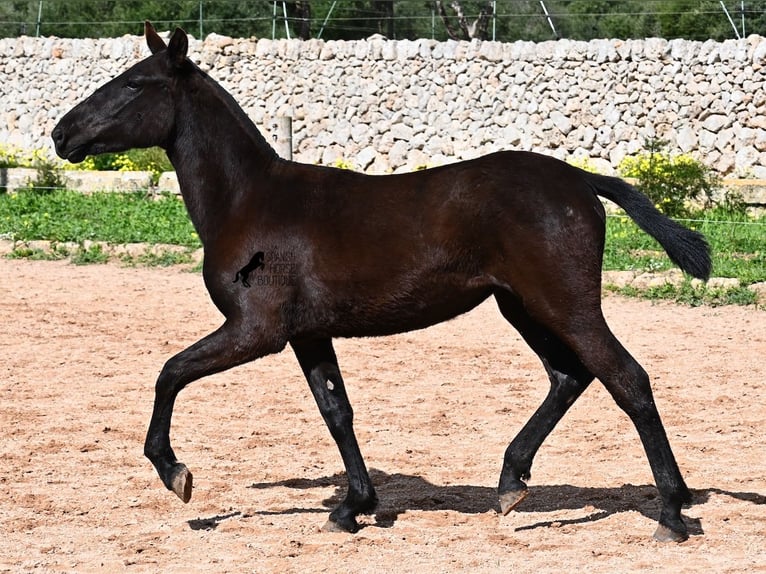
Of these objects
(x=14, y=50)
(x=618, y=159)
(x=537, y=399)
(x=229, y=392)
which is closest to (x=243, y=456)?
(x=229, y=392)

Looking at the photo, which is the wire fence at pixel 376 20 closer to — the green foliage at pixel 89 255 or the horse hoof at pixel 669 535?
the green foliage at pixel 89 255

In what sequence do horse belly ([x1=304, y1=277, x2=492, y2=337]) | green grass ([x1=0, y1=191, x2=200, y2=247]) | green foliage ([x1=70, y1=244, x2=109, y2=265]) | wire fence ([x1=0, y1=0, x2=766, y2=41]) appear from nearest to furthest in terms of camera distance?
horse belly ([x1=304, y1=277, x2=492, y2=337])
green foliage ([x1=70, y1=244, x2=109, y2=265])
green grass ([x1=0, y1=191, x2=200, y2=247])
wire fence ([x1=0, y1=0, x2=766, y2=41])

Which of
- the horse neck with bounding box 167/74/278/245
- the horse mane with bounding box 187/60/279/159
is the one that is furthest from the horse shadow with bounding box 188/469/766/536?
the horse mane with bounding box 187/60/279/159

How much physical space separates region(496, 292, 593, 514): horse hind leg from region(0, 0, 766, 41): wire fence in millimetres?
19764

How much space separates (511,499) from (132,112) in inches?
94.6

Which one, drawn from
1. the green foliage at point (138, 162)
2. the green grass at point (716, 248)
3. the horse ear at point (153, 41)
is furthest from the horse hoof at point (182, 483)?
the green foliage at point (138, 162)

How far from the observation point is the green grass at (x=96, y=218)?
13516mm

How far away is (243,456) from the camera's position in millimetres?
6340

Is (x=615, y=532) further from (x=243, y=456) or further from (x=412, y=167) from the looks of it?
(x=412, y=167)

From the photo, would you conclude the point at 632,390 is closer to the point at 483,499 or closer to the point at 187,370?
the point at 483,499

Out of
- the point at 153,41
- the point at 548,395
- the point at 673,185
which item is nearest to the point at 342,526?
the point at 548,395

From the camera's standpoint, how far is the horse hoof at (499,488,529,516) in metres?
5.05

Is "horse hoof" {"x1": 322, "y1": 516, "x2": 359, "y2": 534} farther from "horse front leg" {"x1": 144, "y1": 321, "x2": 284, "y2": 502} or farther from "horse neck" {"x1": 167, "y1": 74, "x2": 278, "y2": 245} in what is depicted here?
"horse neck" {"x1": 167, "y1": 74, "x2": 278, "y2": 245}

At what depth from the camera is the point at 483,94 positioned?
1961 centimetres
